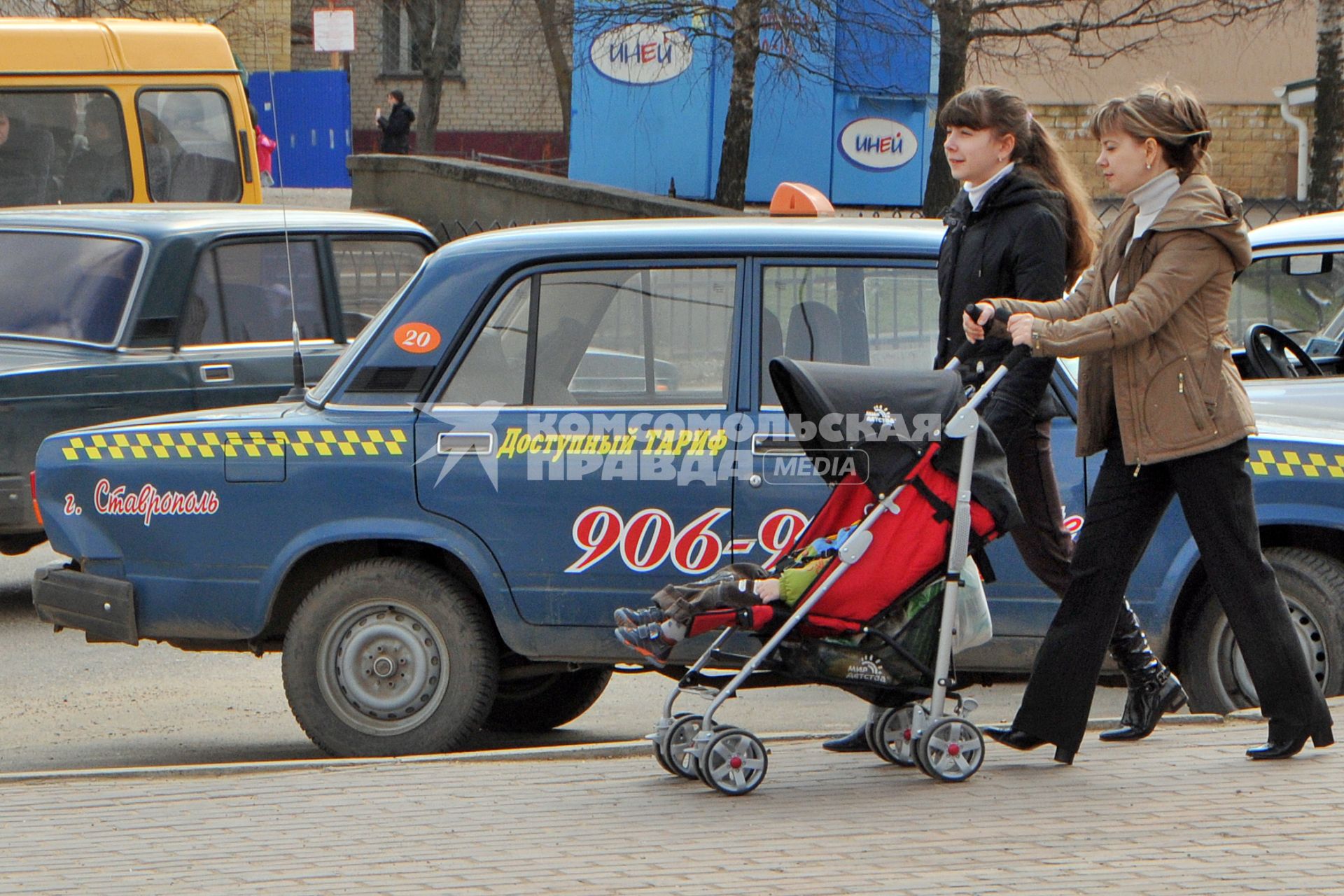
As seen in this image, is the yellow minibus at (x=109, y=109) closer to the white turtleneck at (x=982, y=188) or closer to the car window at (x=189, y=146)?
the car window at (x=189, y=146)

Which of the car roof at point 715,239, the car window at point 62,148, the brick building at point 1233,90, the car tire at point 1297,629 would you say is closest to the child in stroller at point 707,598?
the car roof at point 715,239

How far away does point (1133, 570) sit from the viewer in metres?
4.71

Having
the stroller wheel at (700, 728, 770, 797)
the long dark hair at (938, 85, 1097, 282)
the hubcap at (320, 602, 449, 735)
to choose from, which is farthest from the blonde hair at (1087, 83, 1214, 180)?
the hubcap at (320, 602, 449, 735)

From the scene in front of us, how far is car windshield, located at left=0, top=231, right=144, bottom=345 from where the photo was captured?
8.31 m

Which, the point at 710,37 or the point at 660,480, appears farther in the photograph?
the point at 710,37

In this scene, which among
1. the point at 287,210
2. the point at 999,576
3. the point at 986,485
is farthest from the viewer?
the point at 287,210

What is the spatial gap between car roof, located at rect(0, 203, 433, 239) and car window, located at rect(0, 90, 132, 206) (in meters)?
4.69

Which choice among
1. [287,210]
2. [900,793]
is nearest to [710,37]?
[287,210]

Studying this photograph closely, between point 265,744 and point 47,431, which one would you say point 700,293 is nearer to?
point 265,744

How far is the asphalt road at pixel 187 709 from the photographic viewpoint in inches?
241

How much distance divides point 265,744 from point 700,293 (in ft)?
7.76

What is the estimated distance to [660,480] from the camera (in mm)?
5277

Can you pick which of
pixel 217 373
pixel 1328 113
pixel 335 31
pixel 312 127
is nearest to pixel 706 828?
pixel 217 373

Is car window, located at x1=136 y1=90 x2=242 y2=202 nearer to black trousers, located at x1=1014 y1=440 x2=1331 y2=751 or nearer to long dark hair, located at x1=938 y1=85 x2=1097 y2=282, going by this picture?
long dark hair, located at x1=938 y1=85 x2=1097 y2=282
